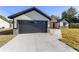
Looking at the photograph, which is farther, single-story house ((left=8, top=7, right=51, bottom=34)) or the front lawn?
single-story house ((left=8, top=7, right=51, bottom=34))

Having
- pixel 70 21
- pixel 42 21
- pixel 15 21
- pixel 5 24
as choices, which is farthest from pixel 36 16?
pixel 5 24

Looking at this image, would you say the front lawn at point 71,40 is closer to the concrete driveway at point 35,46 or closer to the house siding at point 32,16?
the concrete driveway at point 35,46

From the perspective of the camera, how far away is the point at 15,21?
23.9 meters

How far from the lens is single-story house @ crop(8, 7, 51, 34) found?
24.1 m

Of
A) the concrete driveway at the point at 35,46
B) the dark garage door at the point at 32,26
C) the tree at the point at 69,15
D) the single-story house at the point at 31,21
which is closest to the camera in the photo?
the concrete driveway at the point at 35,46

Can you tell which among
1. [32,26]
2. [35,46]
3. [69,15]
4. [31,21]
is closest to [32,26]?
[32,26]

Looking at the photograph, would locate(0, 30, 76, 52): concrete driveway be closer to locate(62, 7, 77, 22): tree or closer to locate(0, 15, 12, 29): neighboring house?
locate(62, 7, 77, 22): tree

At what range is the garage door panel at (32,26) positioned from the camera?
24445 mm

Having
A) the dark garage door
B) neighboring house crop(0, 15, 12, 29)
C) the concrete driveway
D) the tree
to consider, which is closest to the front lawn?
the concrete driveway

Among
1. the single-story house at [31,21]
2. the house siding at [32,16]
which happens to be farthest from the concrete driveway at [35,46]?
the house siding at [32,16]

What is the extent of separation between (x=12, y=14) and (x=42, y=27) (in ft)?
15.8

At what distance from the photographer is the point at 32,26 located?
25.0m
